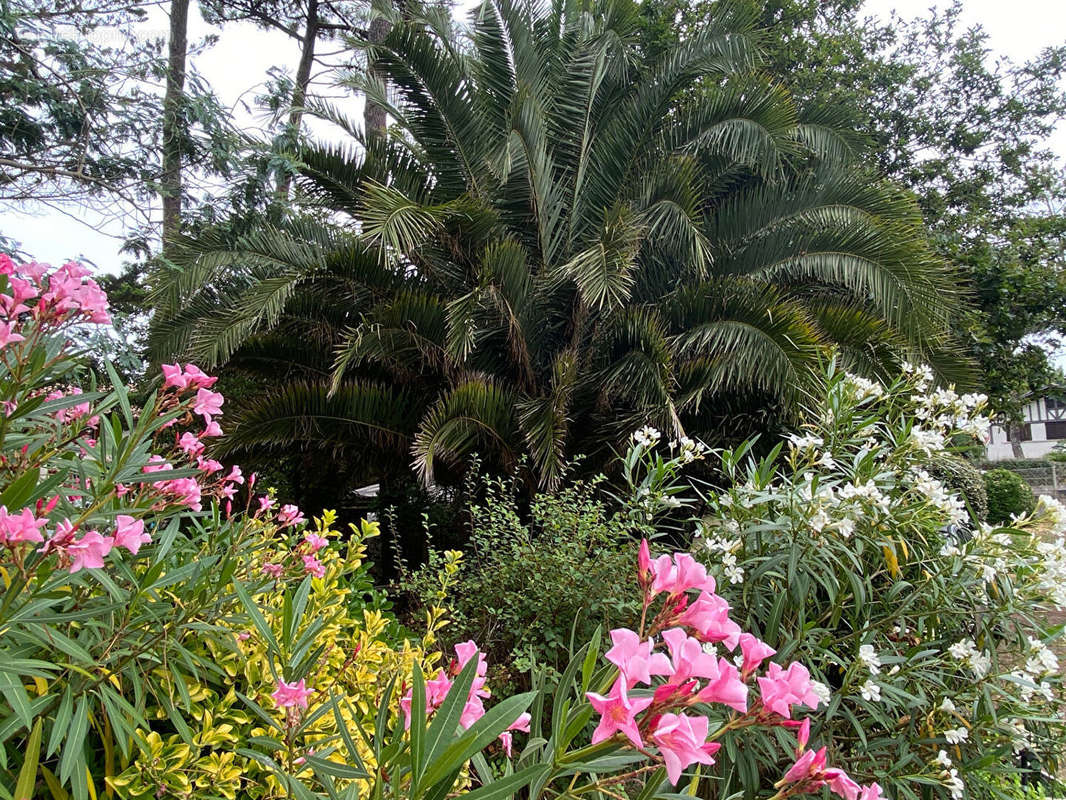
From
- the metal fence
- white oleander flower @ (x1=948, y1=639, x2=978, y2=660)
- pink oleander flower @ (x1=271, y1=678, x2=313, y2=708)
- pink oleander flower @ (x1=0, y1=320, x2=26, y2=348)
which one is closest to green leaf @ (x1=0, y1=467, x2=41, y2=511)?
pink oleander flower @ (x1=0, y1=320, x2=26, y2=348)

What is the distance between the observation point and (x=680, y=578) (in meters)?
0.86

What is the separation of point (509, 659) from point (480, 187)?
4.26 metres

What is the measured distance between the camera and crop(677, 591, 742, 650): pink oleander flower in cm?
82

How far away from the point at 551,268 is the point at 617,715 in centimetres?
529

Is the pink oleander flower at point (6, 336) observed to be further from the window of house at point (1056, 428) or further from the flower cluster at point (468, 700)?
the window of house at point (1056, 428)

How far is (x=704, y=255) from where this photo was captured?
5285mm

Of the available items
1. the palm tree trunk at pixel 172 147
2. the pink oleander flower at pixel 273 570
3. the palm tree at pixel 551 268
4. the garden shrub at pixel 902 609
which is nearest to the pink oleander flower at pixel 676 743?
the pink oleander flower at pixel 273 570

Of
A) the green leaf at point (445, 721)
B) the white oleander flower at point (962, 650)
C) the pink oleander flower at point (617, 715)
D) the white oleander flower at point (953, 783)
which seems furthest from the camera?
the white oleander flower at point (962, 650)

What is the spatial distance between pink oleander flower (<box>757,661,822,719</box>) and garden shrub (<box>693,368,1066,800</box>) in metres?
1.21

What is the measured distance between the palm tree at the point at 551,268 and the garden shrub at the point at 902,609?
7.56 feet

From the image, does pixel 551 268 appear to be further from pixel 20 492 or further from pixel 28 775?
pixel 28 775

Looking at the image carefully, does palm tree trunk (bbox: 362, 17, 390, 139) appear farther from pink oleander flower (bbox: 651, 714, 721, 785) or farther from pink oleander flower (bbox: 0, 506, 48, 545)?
pink oleander flower (bbox: 651, 714, 721, 785)

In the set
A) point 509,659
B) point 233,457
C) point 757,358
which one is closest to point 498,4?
point 757,358

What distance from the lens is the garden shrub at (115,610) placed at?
1.00m
